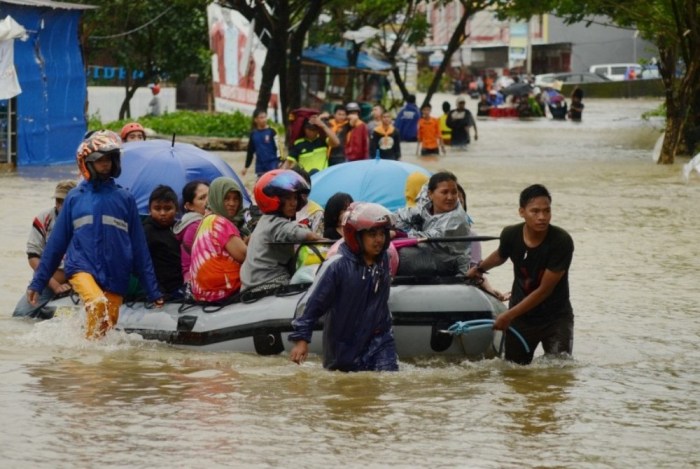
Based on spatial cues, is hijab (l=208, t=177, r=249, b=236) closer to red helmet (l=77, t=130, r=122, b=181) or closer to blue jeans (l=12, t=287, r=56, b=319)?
red helmet (l=77, t=130, r=122, b=181)

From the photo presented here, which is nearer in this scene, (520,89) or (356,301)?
(356,301)

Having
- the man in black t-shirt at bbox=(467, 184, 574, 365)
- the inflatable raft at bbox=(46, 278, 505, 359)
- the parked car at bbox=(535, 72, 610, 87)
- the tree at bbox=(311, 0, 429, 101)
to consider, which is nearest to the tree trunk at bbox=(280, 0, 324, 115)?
the tree at bbox=(311, 0, 429, 101)

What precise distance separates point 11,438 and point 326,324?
6.50ft

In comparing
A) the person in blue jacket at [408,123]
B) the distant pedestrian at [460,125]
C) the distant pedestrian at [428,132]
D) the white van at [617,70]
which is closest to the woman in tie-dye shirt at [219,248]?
the distant pedestrian at [428,132]

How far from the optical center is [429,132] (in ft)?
105

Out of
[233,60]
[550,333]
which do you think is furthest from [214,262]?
[233,60]

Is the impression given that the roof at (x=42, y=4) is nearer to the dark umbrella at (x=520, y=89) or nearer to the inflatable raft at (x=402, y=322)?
the inflatable raft at (x=402, y=322)

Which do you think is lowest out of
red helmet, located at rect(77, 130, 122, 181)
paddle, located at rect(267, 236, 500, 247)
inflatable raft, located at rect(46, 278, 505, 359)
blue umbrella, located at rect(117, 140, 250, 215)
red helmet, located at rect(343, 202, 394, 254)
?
inflatable raft, located at rect(46, 278, 505, 359)

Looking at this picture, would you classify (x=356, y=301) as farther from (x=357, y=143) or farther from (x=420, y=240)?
(x=357, y=143)

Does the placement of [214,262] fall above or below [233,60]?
below

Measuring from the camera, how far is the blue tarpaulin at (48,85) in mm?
26859

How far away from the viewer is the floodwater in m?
7.40

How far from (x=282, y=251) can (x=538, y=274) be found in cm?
184

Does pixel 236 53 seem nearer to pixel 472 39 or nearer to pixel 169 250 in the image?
pixel 169 250
